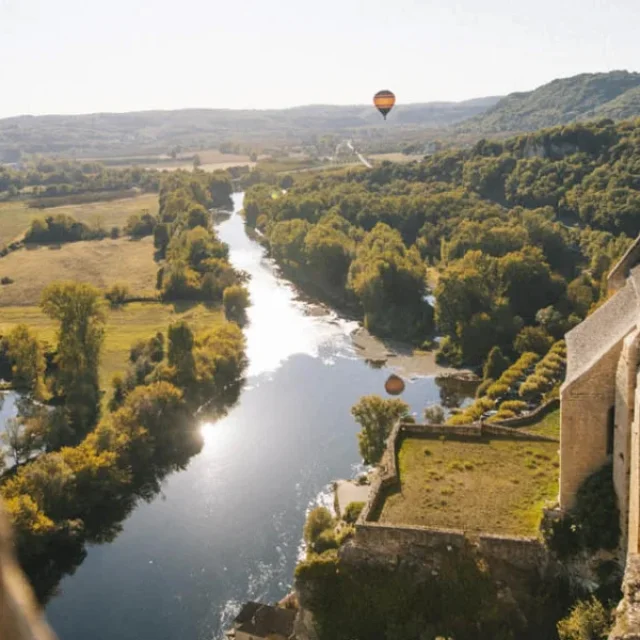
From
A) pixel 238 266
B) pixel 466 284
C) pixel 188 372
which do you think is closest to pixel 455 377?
pixel 466 284

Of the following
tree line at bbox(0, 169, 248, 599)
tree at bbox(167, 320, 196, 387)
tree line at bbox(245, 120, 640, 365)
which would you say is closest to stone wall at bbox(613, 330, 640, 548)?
tree line at bbox(0, 169, 248, 599)

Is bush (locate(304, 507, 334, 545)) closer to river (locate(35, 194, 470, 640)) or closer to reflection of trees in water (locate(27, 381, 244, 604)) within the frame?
river (locate(35, 194, 470, 640))

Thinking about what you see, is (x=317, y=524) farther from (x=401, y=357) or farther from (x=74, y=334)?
(x=401, y=357)

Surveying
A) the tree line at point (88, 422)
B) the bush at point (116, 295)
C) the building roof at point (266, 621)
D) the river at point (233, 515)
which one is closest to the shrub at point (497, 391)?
the river at point (233, 515)

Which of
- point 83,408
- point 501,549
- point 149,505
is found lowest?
point 149,505

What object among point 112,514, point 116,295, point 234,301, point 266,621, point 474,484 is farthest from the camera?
point 116,295

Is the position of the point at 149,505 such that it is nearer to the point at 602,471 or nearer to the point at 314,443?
the point at 314,443

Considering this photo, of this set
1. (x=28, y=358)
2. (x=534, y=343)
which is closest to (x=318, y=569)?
(x=28, y=358)
